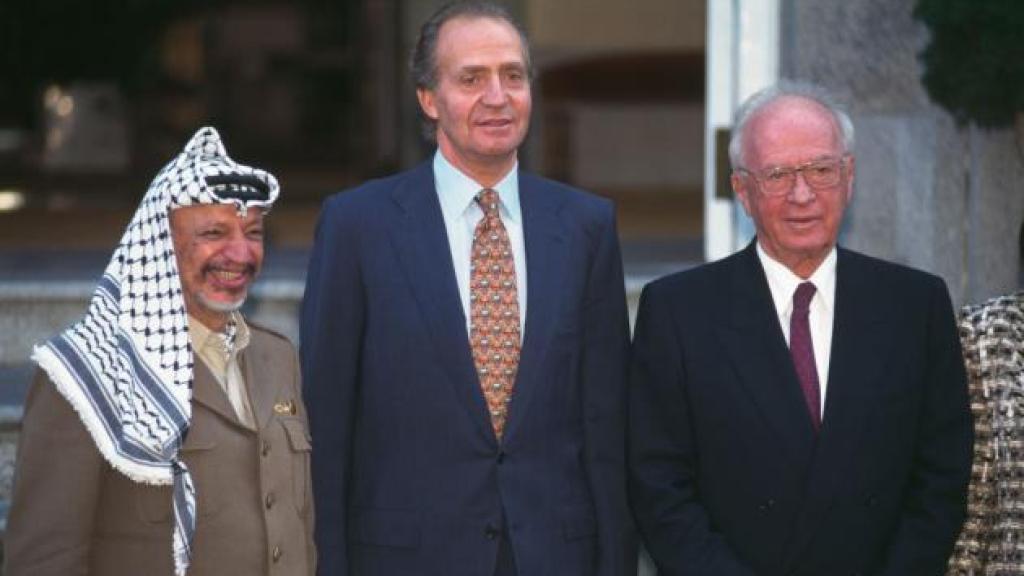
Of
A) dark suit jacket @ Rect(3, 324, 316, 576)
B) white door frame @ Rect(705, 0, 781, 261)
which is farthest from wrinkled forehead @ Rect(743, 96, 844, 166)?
white door frame @ Rect(705, 0, 781, 261)

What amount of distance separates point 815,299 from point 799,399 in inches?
9.4

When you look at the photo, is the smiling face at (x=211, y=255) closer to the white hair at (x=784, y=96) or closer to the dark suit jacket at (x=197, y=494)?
the dark suit jacket at (x=197, y=494)

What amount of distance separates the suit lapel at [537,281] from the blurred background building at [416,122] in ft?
6.51

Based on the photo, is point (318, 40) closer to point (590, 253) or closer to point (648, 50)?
point (648, 50)

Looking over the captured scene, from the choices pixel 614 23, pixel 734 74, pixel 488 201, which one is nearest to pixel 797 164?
pixel 488 201

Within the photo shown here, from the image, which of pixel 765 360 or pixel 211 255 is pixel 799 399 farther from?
pixel 211 255

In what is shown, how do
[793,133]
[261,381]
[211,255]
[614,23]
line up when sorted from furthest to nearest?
[614,23]
[793,133]
[261,381]
[211,255]

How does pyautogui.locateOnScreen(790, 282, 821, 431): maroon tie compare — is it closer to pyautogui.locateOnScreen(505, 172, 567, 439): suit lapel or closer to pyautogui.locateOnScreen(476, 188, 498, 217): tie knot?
pyautogui.locateOnScreen(505, 172, 567, 439): suit lapel

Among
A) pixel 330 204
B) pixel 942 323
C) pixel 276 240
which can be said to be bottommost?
pixel 276 240

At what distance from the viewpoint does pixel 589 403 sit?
148 inches

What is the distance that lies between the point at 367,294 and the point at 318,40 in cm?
2014

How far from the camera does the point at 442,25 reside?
12.4 feet

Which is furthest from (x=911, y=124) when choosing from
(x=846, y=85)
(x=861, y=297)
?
(x=861, y=297)

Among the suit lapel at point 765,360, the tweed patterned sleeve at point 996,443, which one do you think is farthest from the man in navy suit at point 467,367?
the tweed patterned sleeve at point 996,443
